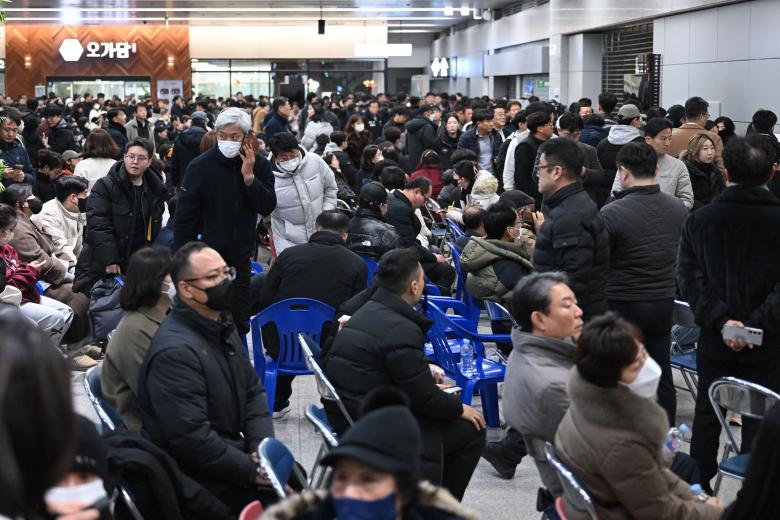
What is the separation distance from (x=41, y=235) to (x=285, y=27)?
28573mm

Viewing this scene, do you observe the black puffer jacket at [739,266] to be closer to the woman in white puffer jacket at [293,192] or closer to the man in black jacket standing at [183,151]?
the woman in white puffer jacket at [293,192]

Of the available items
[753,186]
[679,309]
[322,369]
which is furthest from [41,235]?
[753,186]

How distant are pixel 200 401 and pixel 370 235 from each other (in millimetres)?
3799

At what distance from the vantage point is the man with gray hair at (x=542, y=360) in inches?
157

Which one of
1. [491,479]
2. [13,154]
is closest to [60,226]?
[13,154]

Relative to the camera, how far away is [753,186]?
15.4ft

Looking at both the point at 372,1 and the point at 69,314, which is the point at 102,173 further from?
the point at 372,1

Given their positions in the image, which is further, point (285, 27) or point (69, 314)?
point (285, 27)

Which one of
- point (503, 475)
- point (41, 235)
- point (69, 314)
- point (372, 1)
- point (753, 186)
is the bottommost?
point (503, 475)

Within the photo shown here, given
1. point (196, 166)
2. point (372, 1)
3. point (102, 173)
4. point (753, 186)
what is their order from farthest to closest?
point (372, 1)
point (102, 173)
point (196, 166)
point (753, 186)

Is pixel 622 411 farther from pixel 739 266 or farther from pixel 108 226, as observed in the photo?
pixel 108 226

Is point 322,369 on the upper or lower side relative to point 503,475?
upper

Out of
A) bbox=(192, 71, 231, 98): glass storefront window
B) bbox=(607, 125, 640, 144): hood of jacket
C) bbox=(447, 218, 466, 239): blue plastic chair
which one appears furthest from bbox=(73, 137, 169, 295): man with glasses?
bbox=(192, 71, 231, 98): glass storefront window

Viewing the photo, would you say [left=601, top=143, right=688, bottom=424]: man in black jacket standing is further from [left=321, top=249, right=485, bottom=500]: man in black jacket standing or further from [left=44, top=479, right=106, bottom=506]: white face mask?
[left=44, top=479, right=106, bottom=506]: white face mask
